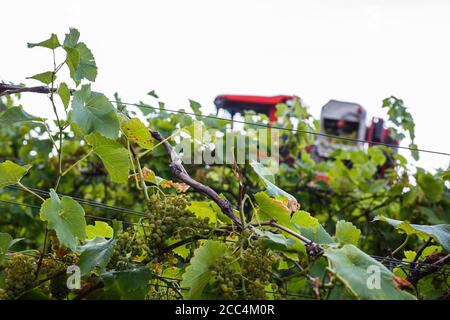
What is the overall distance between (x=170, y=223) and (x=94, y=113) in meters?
0.28

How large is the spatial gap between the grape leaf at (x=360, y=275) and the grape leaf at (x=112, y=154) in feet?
1.60

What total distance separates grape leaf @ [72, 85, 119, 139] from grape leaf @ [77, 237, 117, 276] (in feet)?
0.70

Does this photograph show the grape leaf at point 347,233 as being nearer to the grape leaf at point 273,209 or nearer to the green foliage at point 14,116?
the grape leaf at point 273,209

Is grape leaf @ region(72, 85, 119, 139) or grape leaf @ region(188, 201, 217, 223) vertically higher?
grape leaf @ region(72, 85, 119, 139)

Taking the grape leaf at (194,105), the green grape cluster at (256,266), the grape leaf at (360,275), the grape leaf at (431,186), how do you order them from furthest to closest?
the grape leaf at (194,105)
the grape leaf at (431,186)
the green grape cluster at (256,266)
the grape leaf at (360,275)

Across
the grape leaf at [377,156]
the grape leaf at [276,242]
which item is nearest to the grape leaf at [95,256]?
the grape leaf at [276,242]

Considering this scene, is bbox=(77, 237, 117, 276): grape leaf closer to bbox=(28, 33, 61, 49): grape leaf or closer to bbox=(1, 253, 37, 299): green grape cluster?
bbox=(1, 253, 37, 299): green grape cluster

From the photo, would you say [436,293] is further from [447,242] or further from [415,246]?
[415,246]

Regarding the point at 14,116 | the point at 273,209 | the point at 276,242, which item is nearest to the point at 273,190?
the point at 273,209

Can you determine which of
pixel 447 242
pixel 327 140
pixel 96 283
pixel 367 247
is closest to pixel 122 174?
pixel 96 283

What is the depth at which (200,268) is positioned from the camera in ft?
3.13

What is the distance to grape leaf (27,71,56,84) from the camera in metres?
1.14

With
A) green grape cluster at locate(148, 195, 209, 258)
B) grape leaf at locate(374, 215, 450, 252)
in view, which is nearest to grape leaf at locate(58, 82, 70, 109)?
green grape cluster at locate(148, 195, 209, 258)

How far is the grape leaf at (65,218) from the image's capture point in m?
1.00
